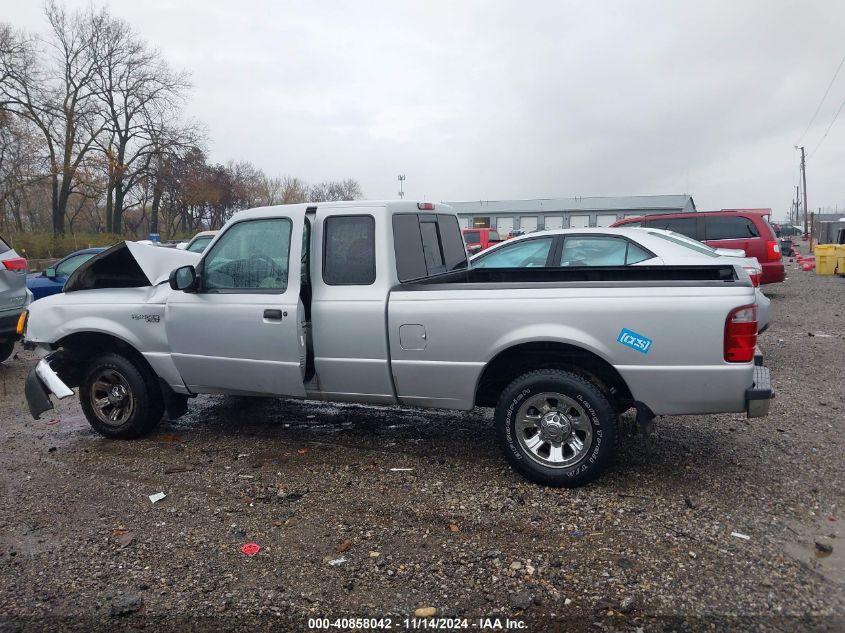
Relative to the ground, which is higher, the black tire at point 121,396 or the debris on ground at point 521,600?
the black tire at point 121,396

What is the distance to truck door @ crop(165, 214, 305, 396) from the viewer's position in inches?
189

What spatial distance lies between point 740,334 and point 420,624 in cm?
253

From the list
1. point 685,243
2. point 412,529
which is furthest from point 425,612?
point 685,243

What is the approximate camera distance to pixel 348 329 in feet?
15.4

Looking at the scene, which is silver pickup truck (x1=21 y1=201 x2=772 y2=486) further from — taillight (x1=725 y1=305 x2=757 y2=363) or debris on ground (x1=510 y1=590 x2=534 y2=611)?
debris on ground (x1=510 y1=590 x2=534 y2=611)

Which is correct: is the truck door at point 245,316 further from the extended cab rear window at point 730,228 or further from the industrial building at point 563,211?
the industrial building at point 563,211

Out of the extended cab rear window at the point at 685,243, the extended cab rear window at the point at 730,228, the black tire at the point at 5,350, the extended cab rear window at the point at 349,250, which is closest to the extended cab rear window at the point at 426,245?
the extended cab rear window at the point at 349,250

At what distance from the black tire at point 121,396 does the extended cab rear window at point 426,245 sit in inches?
99.1

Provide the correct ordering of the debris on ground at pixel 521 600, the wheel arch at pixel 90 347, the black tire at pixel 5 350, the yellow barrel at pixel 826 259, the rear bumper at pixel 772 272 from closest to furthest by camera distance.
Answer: the debris on ground at pixel 521 600, the wheel arch at pixel 90 347, the black tire at pixel 5 350, the rear bumper at pixel 772 272, the yellow barrel at pixel 826 259

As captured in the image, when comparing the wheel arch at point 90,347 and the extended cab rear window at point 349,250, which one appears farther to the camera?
the wheel arch at point 90,347

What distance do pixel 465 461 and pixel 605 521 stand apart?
4.31 ft

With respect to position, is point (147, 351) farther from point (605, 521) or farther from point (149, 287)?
point (605, 521)

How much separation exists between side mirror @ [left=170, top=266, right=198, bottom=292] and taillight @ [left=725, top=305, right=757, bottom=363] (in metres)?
3.95

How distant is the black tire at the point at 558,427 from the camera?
4.10 m
